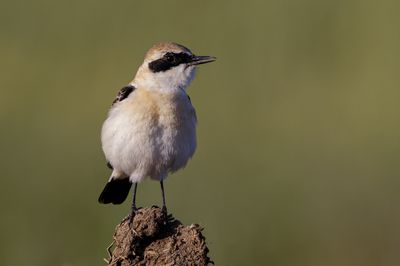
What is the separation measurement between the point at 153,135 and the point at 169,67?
657 millimetres

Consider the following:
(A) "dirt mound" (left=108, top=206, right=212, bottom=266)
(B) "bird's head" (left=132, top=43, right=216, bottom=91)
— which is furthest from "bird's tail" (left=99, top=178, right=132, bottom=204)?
(A) "dirt mound" (left=108, top=206, right=212, bottom=266)

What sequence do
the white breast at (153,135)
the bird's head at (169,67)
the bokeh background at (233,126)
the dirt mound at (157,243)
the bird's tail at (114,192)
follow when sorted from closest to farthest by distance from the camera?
the dirt mound at (157,243) → the white breast at (153,135) → the bird's head at (169,67) → the bird's tail at (114,192) → the bokeh background at (233,126)

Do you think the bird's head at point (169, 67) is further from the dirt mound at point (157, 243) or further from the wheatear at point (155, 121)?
the dirt mound at point (157, 243)

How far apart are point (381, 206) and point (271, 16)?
20.8ft

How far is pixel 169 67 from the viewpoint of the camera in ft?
28.1

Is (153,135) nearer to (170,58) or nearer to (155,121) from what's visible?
(155,121)

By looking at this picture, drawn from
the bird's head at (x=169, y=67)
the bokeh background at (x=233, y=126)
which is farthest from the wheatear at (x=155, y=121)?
the bokeh background at (x=233, y=126)

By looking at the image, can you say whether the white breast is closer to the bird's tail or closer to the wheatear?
the wheatear

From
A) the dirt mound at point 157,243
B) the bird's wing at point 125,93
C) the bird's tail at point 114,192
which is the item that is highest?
the bird's wing at point 125,93

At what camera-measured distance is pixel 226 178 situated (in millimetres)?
11078

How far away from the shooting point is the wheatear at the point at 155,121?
8.16 meters

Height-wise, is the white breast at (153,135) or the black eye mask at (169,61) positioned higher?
the black eye mask at (169,61)

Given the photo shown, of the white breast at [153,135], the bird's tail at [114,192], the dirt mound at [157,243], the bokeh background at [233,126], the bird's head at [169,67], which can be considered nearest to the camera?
the dirt mound at [157,243]

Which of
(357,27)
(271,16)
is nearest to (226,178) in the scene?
(271,16)
